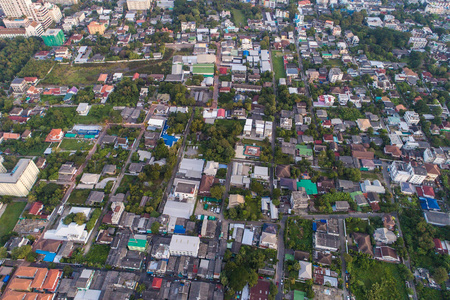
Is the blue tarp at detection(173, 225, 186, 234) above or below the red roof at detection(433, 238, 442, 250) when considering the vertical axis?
above

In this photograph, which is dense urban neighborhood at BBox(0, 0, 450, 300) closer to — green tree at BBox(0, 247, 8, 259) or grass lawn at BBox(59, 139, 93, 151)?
green tree at BBox(0, 247, 8, 259)

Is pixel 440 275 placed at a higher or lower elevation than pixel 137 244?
lower

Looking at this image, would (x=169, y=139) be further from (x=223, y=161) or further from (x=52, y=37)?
→ (x=52, y=37)

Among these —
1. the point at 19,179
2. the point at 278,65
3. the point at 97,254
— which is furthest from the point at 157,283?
the point at 278,65

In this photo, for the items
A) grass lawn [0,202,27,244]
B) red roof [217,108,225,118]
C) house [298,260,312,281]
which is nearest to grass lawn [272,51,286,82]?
red roof [217,108,225,118]

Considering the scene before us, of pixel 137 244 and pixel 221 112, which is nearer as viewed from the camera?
pixel 137 244

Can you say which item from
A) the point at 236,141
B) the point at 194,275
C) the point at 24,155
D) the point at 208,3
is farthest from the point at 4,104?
the point at 208,3
